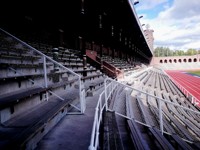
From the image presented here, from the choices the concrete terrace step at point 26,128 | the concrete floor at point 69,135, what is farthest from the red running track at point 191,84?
the concrete terrace step at point 26,128

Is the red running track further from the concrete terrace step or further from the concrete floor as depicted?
the concrete terrace step

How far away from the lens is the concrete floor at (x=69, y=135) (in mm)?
2593

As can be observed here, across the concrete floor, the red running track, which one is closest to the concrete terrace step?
the concrete floor

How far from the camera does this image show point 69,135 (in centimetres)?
299

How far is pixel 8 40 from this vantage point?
632 centimetres

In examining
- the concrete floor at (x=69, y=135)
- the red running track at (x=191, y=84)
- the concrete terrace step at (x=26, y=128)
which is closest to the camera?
the concrete terrace step at (x=26, y=128)

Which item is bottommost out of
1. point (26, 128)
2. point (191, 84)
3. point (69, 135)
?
point (191, 84)

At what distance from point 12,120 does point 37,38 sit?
8226mm

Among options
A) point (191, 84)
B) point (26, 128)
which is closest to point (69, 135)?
point (26, 128)

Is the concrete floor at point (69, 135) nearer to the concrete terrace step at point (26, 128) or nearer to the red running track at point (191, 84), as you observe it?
the concrete terrace step at point (26, 128)

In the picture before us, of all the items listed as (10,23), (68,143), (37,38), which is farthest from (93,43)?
(68,143)

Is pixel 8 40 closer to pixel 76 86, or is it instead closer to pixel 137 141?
pixel 76 86

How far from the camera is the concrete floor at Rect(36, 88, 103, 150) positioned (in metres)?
2.59

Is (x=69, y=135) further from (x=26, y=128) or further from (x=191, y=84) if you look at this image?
(x=191, y=84)
